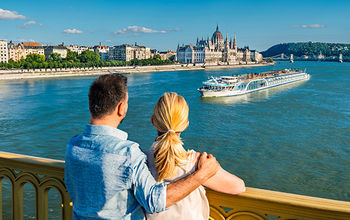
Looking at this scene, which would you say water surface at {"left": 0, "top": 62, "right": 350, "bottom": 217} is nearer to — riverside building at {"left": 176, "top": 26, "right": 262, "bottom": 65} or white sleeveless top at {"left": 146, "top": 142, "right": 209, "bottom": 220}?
white sleeveless top at {"left": 146, "top": 142, "right": 209, "bottom": 220}

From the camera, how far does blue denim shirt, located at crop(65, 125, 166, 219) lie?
885mm

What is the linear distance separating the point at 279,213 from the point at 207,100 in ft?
68.4

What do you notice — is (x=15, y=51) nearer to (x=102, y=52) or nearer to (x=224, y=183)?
(x=102, y=52)

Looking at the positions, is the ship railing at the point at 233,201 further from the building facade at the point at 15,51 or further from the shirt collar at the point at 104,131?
the building facade at the point at 15,51

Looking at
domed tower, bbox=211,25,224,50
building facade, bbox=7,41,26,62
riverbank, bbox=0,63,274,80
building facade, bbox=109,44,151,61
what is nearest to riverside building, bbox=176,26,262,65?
domed tower, bbox=211,25,224,50

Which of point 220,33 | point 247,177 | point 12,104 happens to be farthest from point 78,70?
point 220,33

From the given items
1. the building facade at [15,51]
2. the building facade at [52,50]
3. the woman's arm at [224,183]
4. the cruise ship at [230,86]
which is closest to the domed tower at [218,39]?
the building facade at [52,50]

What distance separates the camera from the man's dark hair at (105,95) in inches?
38.0

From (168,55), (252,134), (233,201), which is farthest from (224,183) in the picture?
(168,55)

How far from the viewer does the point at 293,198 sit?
3.35ft

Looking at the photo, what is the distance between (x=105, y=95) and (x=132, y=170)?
230 mm

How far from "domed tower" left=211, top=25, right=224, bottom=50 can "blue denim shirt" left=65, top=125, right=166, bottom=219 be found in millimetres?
93443

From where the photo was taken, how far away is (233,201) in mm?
1088

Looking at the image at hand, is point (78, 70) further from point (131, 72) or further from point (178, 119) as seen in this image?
point (178, 119)
